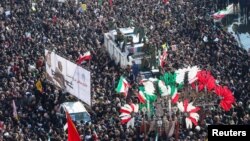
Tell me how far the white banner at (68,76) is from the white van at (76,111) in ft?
1.42

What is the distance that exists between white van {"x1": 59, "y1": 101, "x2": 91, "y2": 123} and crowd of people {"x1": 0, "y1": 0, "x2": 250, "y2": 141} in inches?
11.7

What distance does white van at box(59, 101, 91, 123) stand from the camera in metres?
22.1

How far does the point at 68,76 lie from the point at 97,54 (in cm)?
756

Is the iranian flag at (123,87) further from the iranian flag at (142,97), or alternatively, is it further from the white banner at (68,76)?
the white banner at (68,76)

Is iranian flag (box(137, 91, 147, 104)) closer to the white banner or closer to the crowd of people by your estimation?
the crowd of people

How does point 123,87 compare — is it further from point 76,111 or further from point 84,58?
point 84,58

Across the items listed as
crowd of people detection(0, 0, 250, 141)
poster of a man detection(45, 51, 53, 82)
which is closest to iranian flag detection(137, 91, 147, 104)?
crowd of people detection(0, 0, 250, 141)

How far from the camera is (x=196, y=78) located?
23.6 meters

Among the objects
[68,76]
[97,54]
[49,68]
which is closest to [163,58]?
[97,54]

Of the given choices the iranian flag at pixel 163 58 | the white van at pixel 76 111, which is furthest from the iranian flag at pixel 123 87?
the iranian flag at pixel 163 58

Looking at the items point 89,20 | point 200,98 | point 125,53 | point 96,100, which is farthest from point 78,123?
point 89,20

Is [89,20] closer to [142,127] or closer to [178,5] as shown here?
[178,5]

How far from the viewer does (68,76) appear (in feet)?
75.8

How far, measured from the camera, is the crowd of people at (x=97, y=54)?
21.5 metres
